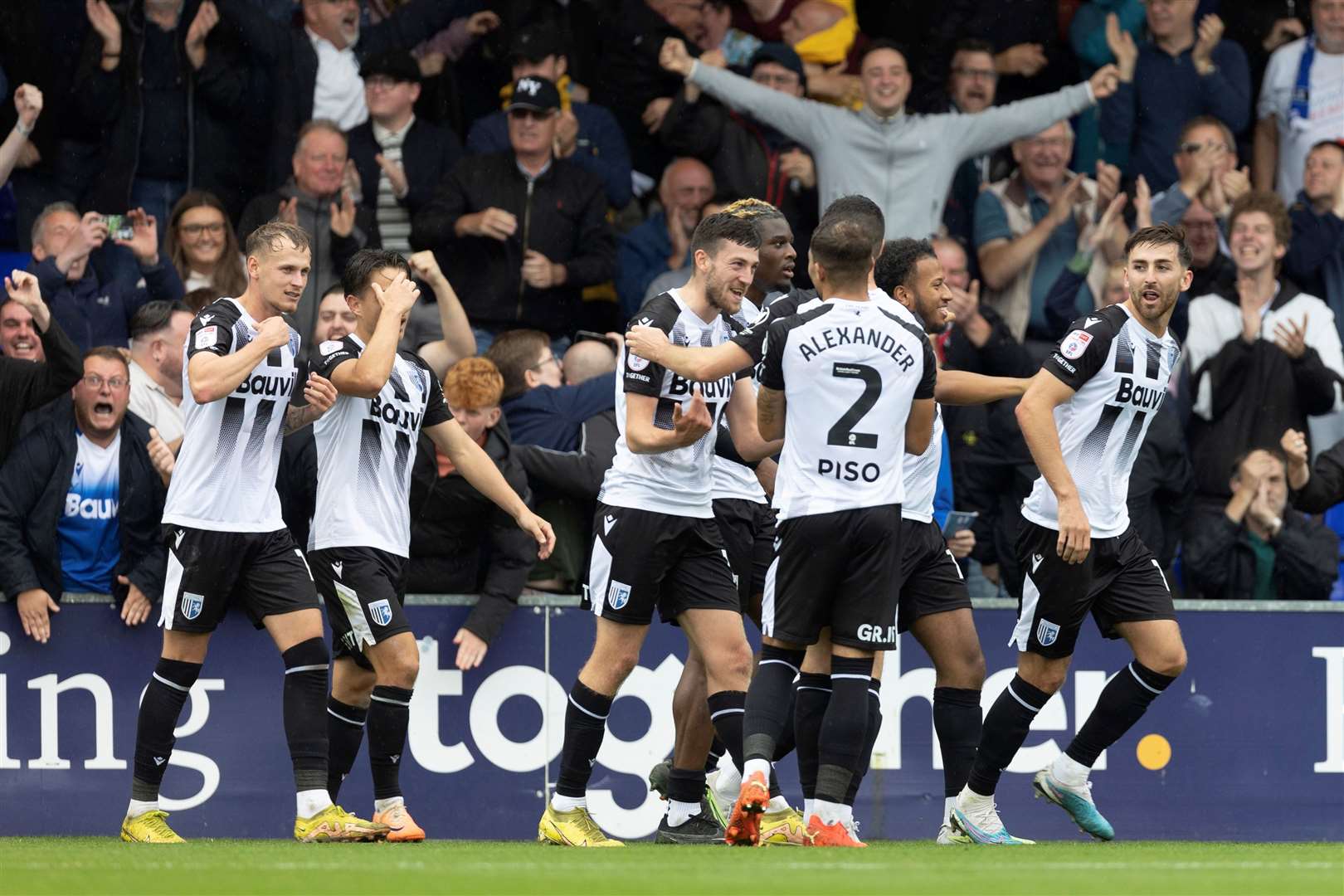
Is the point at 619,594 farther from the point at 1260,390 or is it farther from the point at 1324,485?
the point at 1260,390

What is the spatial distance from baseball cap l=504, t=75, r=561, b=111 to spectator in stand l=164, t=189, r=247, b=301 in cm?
182

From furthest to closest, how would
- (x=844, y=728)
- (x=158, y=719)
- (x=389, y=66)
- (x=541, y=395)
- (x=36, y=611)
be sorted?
(x=389, y=66) < (x=541, y=395) < (x=36, y=611) < (x=158, y=719) < (x=844, y=728)

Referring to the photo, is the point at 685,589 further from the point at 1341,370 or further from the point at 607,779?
the point at 1341,370

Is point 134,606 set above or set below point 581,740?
above

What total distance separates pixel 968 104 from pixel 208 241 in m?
4.78

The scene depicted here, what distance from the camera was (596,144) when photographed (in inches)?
499

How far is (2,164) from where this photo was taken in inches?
452

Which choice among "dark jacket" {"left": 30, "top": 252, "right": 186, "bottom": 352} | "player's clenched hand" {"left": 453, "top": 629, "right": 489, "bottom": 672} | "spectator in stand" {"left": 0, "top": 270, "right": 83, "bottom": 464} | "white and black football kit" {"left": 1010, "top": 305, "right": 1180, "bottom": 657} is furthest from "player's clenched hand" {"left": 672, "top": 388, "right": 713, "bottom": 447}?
"dark jacket" {"left": 30, "top": 252, "right": 186, "bottom": 352}

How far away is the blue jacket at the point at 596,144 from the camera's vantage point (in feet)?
41.2

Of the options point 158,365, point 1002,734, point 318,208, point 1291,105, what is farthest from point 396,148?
point 1002,734

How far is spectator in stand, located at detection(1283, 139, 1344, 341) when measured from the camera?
1256 centimetres

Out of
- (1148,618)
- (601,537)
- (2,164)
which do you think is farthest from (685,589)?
(2,164)

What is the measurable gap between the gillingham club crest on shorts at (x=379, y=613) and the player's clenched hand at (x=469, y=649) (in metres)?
1.63

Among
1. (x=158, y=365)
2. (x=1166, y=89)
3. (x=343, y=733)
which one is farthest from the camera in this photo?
Answer: (x=1166, y=89)
